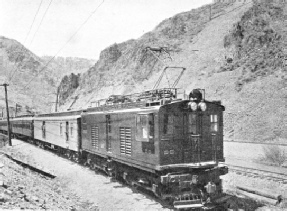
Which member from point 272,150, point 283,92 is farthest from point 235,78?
point 272,150

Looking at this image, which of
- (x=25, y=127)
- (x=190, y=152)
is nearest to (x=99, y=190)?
(x=190, y=152)

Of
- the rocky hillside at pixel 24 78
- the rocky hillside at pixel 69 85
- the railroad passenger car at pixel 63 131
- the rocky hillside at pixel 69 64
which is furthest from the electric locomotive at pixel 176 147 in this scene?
the rocky hillside at pixel 69 64

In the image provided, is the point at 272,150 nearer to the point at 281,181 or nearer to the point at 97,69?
the point at 281,181

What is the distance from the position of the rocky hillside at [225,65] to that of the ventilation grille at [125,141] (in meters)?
3.06

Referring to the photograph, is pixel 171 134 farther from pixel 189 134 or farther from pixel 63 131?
pixel 63 131

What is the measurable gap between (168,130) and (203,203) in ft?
8.15

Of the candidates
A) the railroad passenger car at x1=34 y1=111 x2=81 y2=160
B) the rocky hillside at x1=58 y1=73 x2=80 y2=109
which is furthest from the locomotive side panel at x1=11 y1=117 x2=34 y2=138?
the rocky hillside at x1=58 y1=73 x2=80 y2=109

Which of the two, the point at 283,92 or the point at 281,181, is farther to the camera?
the point at 283,92

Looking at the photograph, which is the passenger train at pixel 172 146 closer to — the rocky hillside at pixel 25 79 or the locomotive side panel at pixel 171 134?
the locomotive side panel at pixel 171 134

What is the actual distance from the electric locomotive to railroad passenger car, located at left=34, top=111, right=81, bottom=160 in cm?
707

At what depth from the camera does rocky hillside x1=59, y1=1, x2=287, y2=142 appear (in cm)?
2914

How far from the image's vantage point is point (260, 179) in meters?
13.3

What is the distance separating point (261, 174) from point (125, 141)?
6385 millimetres

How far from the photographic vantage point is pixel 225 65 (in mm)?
42000
